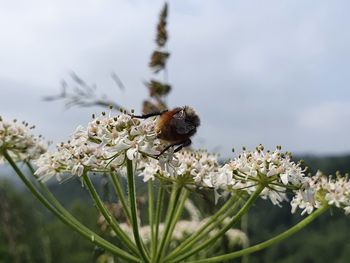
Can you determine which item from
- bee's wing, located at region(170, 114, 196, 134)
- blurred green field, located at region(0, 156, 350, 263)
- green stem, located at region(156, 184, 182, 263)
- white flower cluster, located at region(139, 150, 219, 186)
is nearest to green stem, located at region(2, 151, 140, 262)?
green stem, located at region(156, 184, 182, 263)

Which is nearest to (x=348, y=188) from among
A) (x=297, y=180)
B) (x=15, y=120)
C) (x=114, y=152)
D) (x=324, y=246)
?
(x=297, y=180)

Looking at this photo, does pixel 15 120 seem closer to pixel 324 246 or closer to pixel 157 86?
pixel 157 86

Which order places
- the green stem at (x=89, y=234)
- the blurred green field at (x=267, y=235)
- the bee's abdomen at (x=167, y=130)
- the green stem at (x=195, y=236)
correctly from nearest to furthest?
the bee's abdomen at (x=167, y=130) → the green stem at (x=89, y=234) → the green stem at (x=195, y=236) → the blurred green field at (x=267, y=235)

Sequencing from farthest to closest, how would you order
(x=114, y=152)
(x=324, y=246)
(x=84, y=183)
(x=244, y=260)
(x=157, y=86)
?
(x=324, y=246)
(x=157, y=86)
(x=244, y=260)
(x=84, y=183)
(x=114, y=152)

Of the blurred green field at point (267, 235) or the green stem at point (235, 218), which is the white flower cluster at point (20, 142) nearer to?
the green stem at point (235, 218)

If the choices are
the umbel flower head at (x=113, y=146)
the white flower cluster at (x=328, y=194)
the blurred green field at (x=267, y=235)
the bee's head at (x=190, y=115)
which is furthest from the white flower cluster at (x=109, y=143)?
the blurred green field at (x=267, y=235)

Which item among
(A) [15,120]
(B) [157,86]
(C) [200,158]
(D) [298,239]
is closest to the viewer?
(C) [200,158]

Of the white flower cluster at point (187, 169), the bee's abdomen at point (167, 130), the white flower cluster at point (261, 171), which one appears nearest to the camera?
the bee's abdomen at point (167, 130)

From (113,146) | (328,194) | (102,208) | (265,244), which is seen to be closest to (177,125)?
(113,146)
